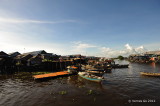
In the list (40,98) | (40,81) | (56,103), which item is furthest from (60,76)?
(56,103)

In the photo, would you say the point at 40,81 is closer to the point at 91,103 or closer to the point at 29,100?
the point at 29,100

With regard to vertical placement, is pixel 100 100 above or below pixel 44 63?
below

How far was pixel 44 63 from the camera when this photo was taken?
145ft

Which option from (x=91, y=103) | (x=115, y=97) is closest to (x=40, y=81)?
(x=91, y=103)

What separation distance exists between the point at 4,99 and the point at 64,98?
1104cm

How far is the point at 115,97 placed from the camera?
634 inches

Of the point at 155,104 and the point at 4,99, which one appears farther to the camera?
the point at 4,99

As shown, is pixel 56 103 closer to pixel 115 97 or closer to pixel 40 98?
pixel 40 98

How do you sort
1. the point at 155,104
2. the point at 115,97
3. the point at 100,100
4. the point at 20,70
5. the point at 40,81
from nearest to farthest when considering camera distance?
the point at 155,104
the point at 100,100
the point at 115,97
the point at 40,81
the point at 20,70

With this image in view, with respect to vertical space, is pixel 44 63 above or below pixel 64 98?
above

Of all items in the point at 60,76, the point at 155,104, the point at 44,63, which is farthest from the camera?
the point at 44,63

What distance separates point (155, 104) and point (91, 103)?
10.3 metres

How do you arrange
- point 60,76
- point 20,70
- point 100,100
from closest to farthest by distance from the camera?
point 100,100, point 60,76, point 20,70

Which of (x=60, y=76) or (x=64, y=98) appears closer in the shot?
(x=64, y=98)
